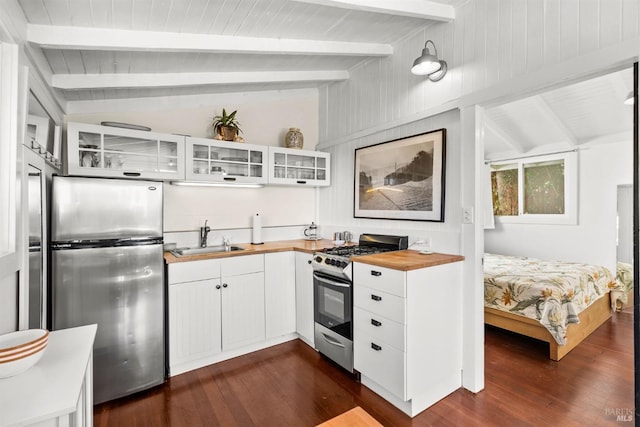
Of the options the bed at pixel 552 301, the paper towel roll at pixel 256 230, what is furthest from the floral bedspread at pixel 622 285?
the paper towel roll at pixel 256 230

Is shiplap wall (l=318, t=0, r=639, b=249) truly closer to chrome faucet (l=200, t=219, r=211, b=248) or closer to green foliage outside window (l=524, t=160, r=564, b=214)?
chrome faucet (l=200, t=219, r=211, b=248)

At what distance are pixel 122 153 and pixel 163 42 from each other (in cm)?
100

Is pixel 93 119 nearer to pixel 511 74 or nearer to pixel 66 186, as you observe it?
pixel 66 186

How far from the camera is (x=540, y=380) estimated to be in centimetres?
238

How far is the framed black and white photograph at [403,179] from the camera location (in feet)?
8.29

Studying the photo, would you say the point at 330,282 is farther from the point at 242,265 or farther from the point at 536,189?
the point at 536,189

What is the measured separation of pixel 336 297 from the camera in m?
2.55

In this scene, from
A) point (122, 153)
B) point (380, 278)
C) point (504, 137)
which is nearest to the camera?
point (380, 278)

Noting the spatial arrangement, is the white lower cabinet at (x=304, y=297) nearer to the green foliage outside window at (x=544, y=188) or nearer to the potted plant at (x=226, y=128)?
the potted plant at (x=226, y=128)

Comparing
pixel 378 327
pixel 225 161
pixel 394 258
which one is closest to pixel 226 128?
pixel 225 161

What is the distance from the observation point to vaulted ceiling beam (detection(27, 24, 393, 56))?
1.79 m

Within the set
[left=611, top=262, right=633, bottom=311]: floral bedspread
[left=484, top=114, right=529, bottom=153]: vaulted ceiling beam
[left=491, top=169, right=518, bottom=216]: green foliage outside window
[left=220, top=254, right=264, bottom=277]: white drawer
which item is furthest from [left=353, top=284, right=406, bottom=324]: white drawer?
[left=491, top=169, right=518, bottom=216]: green foliage outside window

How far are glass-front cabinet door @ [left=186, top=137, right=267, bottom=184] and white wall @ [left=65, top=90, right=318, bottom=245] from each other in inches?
13.8

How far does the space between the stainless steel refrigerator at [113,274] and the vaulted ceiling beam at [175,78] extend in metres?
0.83
